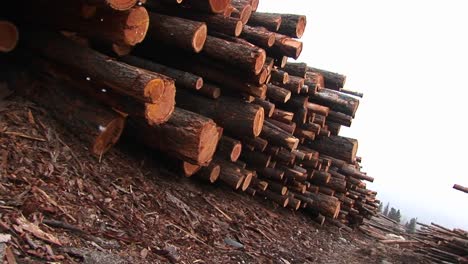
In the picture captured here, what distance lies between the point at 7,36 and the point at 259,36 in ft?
11.4

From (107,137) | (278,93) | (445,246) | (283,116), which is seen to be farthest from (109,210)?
(445,246)

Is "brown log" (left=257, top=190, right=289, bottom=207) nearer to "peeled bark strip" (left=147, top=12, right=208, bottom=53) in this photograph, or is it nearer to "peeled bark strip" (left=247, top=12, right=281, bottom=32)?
"peeled bark strip" (left=247, top=12, right=281, bottom=32)

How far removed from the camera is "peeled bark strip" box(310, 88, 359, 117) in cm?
896

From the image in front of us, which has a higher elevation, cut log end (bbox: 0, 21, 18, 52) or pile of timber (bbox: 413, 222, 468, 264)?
cut log end (bbox: 0, 21, 18, 52)

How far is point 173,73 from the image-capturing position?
6.13 m

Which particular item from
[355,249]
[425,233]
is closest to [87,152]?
[355,249]

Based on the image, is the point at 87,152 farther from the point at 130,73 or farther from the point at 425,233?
the point at 425,233

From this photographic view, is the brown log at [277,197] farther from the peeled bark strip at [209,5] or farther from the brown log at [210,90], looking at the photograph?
the peeled bark strip at [209,5]

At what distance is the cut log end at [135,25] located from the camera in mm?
5023

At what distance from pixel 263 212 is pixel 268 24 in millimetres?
3238

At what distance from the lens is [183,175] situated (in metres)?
6.32

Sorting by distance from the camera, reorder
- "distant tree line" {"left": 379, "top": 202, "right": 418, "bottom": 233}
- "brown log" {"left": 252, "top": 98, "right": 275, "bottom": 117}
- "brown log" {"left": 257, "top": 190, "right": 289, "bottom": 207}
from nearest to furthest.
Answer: "brown log" {"left": 252, "top": 98, "right": 275, "bottom": 117} → "brown log" {"left": 257, "top": 190, "right": 289, "bottom": 207} → "distant tree line" {"left": 379, "top": 202, "right": 418, "bottom": 233}

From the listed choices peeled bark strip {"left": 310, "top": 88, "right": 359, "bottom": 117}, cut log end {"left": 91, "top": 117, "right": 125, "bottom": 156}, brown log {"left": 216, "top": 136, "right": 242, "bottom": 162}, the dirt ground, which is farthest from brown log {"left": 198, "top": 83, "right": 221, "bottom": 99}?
peeled bark strip {"left": 310, "top": 88, "right": 359, "bottom": 117}

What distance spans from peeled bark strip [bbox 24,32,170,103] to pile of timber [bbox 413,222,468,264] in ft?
23.6
